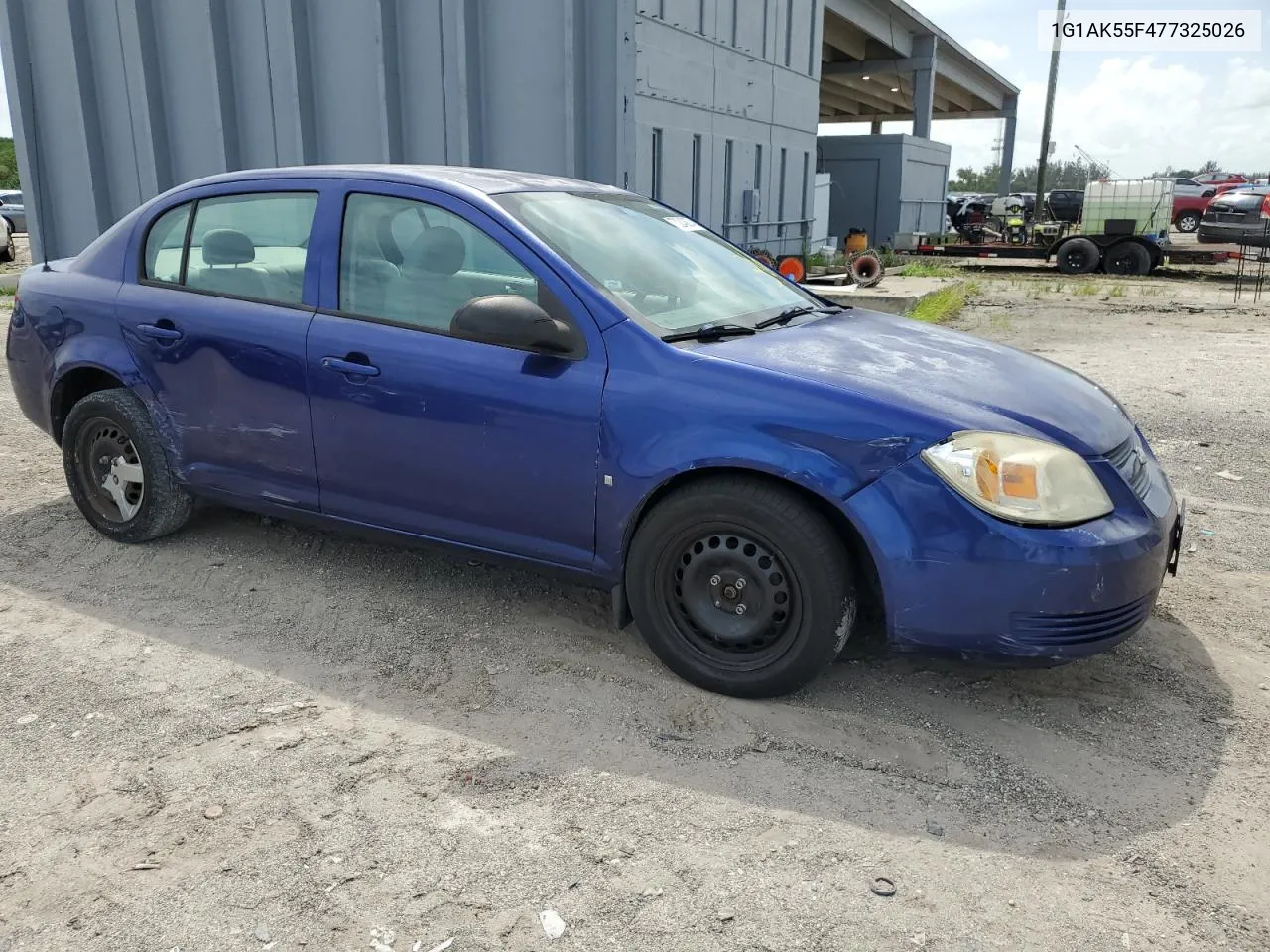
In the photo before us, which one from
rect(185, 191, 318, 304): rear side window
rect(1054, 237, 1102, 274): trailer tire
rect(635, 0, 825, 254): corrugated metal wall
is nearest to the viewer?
rect(185, 191, 318, 304): rear side window

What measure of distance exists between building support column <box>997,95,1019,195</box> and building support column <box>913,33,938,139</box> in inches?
558

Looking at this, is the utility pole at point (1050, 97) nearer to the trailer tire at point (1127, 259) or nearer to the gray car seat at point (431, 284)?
the trailer tire at point (1127, 259)

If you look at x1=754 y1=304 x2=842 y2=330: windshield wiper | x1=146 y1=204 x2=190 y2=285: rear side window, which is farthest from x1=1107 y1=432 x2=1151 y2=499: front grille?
x1=146 y1=204 x2=190 y2=285: rear side window

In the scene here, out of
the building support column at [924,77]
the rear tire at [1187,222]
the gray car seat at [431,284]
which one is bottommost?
the rear tire at [1187,222]

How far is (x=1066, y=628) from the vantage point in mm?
2957

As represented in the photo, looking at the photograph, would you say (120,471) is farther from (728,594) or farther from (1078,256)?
(1078,256)

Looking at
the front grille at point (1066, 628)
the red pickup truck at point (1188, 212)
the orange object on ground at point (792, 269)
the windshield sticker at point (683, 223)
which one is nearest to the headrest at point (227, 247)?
the windshield sticker at point (683, 223)

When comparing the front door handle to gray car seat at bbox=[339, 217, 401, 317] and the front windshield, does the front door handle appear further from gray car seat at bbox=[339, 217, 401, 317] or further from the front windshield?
the front windshield

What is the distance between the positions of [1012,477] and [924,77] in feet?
99.4

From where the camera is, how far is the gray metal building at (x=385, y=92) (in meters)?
10.9

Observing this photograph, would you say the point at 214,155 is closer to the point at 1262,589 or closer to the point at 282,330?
the point at 282,330

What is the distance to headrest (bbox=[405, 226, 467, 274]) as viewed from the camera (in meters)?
3.71

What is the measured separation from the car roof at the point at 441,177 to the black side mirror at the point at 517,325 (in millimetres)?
605

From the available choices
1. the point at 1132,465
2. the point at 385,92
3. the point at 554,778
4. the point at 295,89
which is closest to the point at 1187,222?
the point at 385,92
